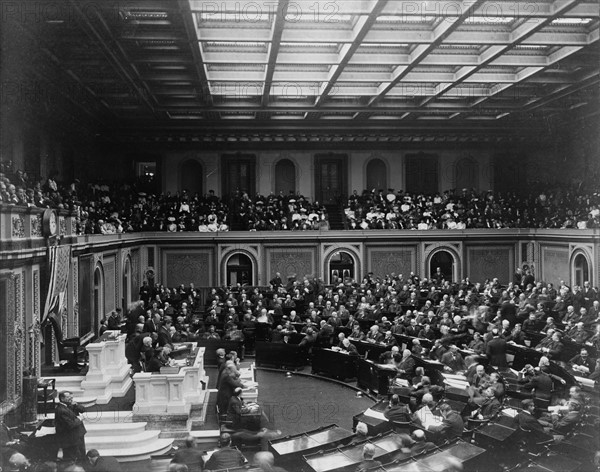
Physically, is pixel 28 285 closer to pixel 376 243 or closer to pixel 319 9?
pixel 319 9

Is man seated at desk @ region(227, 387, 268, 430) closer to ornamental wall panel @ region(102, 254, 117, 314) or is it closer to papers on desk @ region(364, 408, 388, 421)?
papers on desk @ region(364, 408, 388, 421)

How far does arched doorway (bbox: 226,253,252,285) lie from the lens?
32.1m

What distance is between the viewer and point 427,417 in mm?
Result: 11492

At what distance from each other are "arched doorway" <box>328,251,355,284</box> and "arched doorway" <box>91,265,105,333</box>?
13581mm

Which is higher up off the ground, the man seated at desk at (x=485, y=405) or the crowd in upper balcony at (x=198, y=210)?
the crowd in upper balcony at (x=198, y=210)

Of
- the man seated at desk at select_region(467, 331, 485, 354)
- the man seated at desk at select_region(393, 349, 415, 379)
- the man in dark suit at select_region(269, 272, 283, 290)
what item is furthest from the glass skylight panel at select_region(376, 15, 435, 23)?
the man in dark suit at select_region(269, 272, 283, 290)

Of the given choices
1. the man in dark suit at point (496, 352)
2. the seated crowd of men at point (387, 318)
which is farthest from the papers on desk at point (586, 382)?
the man in dark suit at point (496, 352)

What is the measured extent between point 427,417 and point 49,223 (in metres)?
9.88

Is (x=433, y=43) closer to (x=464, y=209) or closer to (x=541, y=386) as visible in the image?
(x=541, y=386)

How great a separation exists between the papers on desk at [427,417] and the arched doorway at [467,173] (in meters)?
27.2

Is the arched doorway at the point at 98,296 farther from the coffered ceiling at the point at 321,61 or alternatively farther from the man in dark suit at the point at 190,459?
the man in dark suit at the point at 190,459

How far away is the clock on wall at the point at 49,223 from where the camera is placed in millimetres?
14609

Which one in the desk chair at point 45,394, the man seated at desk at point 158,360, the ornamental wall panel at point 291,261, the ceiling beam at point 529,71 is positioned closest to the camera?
the desk chair at point 45,394

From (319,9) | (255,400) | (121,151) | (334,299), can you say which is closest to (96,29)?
(319,9)
